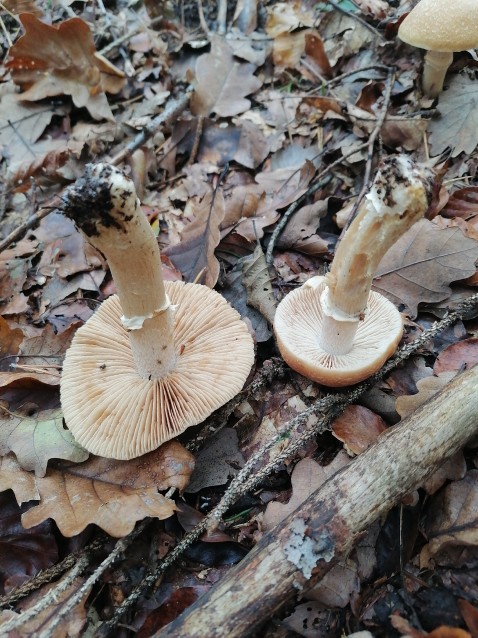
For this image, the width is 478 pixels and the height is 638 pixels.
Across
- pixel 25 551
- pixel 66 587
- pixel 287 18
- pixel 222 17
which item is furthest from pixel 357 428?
pixel 222 17

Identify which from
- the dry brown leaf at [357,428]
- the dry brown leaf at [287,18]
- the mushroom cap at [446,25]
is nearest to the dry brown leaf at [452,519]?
the dry brown leaf at [357,428]

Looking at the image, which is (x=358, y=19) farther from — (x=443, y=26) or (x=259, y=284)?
(x=259, y=284)

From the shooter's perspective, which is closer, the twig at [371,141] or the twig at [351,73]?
the twig at [371,141]

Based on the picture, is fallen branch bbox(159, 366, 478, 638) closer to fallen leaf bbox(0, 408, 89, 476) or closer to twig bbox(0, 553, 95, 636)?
twig bbox(0, 553, 95, 636)

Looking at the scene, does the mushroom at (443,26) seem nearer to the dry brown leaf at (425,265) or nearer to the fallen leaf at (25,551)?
the dry brown leaf at (425,265)

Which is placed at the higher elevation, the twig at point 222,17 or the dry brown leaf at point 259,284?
the twig at point 222,17

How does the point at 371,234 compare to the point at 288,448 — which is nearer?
the point at 371,234

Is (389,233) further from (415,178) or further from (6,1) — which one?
(6,1)

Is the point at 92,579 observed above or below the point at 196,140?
below
